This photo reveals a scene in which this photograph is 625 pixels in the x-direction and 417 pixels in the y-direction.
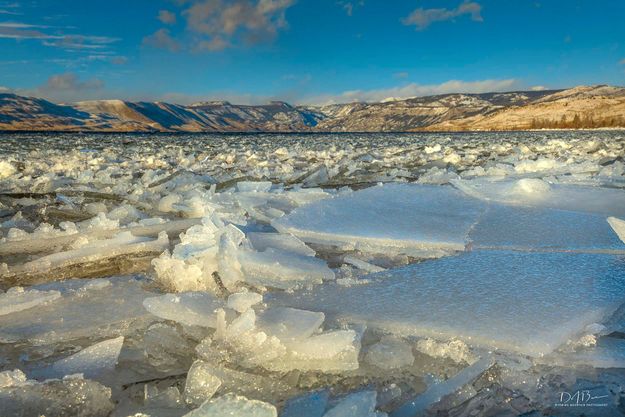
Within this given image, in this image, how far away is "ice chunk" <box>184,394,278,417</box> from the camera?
77 cm

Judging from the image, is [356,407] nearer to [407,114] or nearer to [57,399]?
[57,399]

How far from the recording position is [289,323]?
110 centimetres

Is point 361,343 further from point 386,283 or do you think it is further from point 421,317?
point 386,283

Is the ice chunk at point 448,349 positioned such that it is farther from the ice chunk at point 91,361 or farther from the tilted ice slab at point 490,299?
the ice chunk at point 91,361

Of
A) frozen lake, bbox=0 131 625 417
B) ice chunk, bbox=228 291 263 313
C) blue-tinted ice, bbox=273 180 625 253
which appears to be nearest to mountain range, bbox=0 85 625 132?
blue-tinted ice, bbox=273 180 625 253

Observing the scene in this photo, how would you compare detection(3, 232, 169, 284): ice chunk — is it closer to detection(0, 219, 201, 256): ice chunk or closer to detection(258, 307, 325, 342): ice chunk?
detection(0, 219, 201, 256): ice chunk

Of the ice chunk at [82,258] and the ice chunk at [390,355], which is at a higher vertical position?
the ice chunk at [82,258]

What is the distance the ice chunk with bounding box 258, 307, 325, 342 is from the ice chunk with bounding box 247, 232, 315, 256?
24.2 inches

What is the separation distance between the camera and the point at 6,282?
5.55ft

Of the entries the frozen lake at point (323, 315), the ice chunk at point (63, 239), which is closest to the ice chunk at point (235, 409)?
the frozen lake at point (323, 315)

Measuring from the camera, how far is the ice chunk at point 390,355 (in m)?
1.04

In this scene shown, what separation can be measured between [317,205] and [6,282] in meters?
1.42

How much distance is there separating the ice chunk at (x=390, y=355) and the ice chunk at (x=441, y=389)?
10cm

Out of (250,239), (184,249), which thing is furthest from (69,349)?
A: (250,239)
